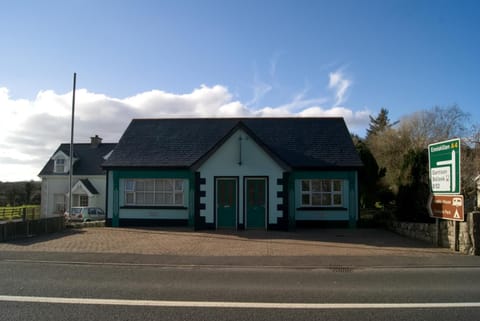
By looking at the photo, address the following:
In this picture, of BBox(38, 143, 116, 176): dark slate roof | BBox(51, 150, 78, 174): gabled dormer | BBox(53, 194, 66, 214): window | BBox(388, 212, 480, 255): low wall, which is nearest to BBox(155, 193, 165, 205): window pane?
BBox(388, 212, 480, 255): low wall

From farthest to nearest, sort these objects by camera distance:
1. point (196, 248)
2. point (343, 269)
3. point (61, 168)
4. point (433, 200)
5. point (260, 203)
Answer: point (61, 168)
point (260, 203)
point (433, 200)
point (196, 248)
point (343, 269)

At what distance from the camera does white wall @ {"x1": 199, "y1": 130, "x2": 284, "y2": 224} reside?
18219 millimetres

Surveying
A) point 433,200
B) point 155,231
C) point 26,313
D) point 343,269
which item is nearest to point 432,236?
point 433,200

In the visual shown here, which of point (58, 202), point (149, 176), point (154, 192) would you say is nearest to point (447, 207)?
point (154, 192)

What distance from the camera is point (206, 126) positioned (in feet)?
79.7

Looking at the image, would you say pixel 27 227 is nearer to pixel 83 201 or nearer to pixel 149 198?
pixel 149 198

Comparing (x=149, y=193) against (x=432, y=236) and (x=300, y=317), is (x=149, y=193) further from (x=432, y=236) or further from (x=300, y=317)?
(x=300, y=317)

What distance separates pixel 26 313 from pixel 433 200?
13811mm

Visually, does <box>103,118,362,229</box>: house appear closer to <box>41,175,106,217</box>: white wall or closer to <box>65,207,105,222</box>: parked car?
<box>65,207,105,222</box>: parked car

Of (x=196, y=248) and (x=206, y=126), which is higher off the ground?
(x=206, y=126)

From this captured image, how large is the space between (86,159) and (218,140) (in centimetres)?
2242

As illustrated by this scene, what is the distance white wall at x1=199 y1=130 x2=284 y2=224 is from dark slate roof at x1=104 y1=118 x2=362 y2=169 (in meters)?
0.51

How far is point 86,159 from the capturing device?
38406mm

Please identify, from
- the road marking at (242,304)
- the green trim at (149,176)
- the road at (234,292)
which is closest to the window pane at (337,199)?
the green trim at (149,176)
